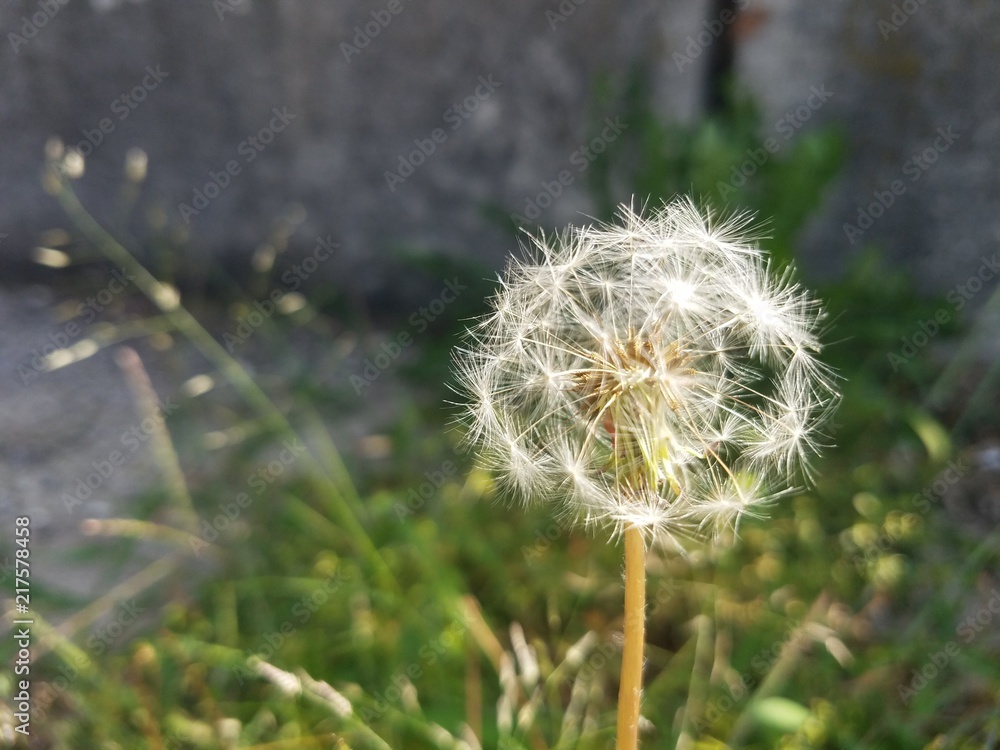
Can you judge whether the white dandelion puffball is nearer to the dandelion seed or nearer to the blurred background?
the dandelion seed

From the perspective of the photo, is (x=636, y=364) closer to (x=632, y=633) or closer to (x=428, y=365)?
(x=632, y=633)

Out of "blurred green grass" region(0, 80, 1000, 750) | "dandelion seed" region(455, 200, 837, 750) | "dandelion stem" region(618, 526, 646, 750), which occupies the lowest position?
"blurred green grass" region(0, 80, 1000, 750)

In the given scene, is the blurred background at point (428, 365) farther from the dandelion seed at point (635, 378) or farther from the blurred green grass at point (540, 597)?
the dandelion seed at point (635, 378)

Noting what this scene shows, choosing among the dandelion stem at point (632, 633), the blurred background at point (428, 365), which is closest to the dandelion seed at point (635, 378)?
the dandelion stem at point (632, 633)

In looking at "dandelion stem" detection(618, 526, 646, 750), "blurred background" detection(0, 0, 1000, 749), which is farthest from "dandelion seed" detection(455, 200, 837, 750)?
"blurred background" detection(0, 0, 1000, 749)

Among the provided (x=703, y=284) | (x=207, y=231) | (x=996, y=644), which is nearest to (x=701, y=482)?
(x=703, y=284)

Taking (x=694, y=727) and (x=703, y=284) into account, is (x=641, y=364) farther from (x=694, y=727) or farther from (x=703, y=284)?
(x=694, y=727)

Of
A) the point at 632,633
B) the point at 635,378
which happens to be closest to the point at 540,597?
the point at 632,633
